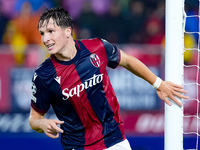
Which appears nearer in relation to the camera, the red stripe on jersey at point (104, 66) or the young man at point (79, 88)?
the young man at point (79, 88)

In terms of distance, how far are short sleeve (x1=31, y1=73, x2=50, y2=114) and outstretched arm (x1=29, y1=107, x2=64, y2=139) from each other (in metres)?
0.05

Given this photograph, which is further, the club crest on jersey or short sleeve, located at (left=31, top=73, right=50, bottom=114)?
the club crest on jersey

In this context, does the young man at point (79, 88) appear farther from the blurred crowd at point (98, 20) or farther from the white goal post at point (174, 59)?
the blurred crowd at point (98, 20)

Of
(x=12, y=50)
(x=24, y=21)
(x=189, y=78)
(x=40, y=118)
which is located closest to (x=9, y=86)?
(x=12, y=50)

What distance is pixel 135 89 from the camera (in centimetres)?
736

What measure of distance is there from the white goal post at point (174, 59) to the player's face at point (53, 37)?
Result: 2.81 feet

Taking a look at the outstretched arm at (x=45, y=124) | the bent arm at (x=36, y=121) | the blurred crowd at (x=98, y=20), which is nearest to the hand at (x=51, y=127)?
the outstretched arm at (x=45, y=124)

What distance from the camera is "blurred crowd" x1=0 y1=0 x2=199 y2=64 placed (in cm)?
860

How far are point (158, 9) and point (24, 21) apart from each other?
8.72 feet

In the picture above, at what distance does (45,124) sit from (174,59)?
1149 mm

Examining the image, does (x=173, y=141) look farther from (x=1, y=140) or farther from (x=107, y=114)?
(x=1, y=140)

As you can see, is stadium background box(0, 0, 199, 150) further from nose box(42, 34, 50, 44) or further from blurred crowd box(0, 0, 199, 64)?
nose box(42, 34, 50, 44)

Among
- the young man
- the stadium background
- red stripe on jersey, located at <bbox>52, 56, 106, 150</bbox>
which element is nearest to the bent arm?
the young man

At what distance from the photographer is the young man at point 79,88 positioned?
12.1 ft
